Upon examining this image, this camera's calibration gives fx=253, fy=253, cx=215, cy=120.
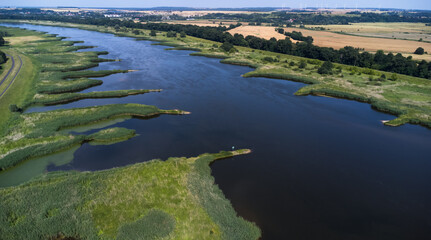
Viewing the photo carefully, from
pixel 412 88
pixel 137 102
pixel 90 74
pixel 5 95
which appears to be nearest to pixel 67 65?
pixel 90 74

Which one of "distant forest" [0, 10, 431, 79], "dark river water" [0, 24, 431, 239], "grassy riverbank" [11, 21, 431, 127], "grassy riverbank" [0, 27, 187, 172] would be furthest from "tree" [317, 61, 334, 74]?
"grassy riverbank" [0, 27, 187, 172]

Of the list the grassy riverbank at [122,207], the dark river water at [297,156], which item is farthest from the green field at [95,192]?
the dark river water at [297,156]

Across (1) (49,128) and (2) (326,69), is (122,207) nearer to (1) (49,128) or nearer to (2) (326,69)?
(1) (49,128)

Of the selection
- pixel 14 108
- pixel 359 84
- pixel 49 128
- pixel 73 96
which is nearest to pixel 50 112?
pixel 14 108

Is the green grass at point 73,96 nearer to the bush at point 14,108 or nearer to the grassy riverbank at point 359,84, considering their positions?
the bush at point 14,108

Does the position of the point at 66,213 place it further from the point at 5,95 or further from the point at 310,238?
the point at 5,95

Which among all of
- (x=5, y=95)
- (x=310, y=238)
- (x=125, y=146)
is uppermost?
(x=5, y=95)
